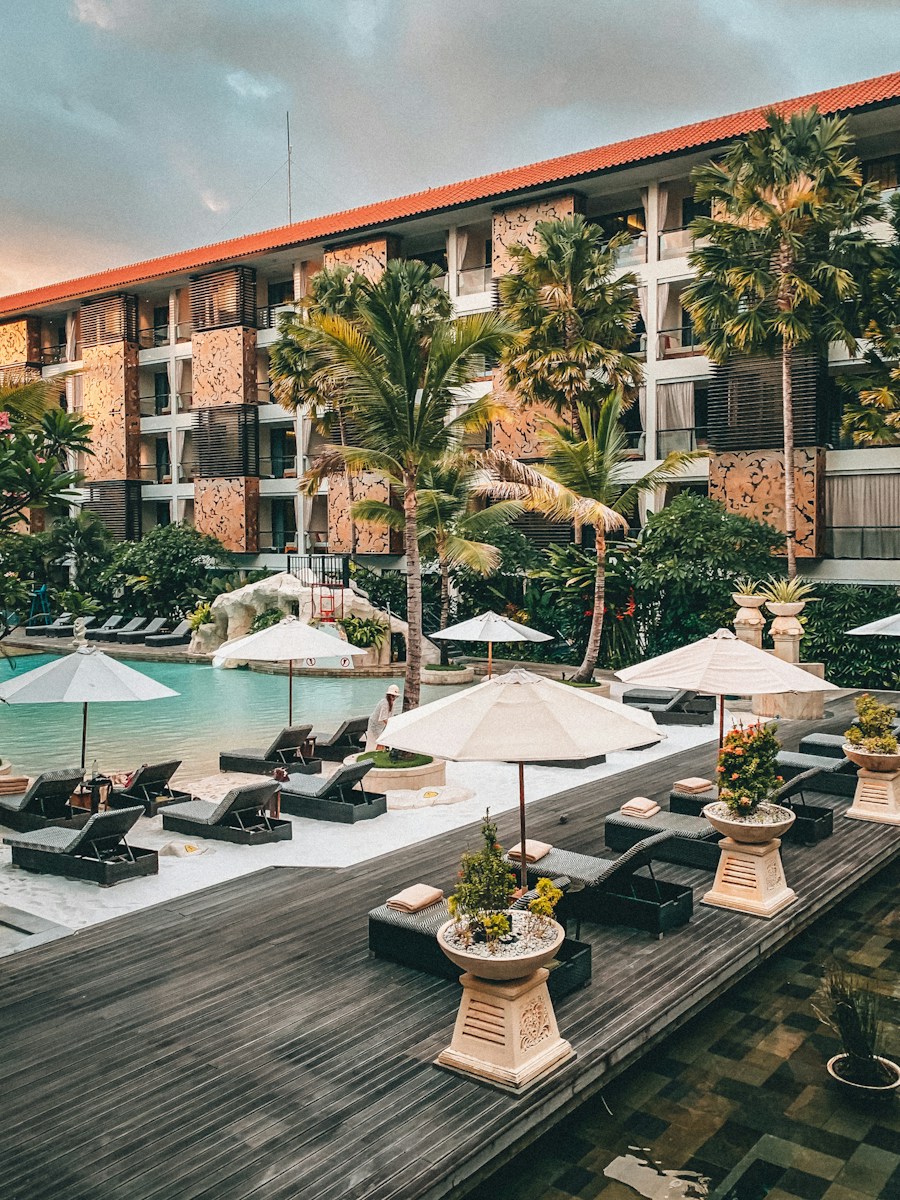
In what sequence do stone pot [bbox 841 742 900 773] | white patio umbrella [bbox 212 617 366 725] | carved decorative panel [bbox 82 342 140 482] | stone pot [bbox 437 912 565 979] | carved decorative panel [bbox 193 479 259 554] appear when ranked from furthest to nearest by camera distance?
carved decorative panel [bbox 82 342 140 482]
carved decorative panel [bbox 193 479 259 554]
white patio umbrella [bbox 212 617 366 725]
stone pot [bbox 841 742 900 773]
stone pot [bbox 437 912 565 979]

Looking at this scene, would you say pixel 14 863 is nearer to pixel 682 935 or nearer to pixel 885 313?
pixel 682 935

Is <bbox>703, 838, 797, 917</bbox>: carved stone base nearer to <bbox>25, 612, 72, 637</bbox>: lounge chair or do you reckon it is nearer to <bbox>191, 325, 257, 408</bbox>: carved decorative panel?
<bbox>25, 612, 72, 637</bbox>: lounge chair

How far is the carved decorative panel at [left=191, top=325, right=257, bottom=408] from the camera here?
41.2 metres

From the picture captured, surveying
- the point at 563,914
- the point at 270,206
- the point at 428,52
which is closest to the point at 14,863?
the point at 563,914

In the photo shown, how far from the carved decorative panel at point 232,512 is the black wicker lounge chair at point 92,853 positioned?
101 ft

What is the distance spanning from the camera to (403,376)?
1435cm

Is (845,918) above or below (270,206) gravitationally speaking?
below

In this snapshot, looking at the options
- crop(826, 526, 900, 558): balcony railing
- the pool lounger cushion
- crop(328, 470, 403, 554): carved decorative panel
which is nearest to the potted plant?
the pool lounger cushion

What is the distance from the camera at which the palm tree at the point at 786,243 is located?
22.6 m

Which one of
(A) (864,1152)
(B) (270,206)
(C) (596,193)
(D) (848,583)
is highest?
(B) (270,206)

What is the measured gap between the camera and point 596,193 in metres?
32.8

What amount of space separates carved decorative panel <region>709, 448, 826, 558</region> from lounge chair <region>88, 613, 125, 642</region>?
861 inches

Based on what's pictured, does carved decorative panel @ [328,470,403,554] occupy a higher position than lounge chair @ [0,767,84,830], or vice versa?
carved decorative panel @ [328,470,403,554]

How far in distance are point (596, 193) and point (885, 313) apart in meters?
13.1
